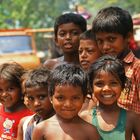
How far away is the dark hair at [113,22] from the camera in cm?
344

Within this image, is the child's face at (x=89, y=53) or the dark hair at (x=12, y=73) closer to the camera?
the child's face at (x=89, y=53)

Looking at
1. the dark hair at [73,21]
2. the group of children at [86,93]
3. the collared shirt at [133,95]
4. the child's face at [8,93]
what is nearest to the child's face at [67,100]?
the group of children at [86,93]

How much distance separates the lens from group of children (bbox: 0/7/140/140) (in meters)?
2.97

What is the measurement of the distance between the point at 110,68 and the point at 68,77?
1.08 feet

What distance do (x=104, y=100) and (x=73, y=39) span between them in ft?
3.62

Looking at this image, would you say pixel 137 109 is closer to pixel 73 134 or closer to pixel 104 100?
pixel 104 100

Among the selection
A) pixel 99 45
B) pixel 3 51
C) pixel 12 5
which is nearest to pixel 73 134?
pixel 99 45

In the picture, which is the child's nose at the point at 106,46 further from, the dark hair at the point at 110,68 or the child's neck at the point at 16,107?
the child's neck at the point at 16,107

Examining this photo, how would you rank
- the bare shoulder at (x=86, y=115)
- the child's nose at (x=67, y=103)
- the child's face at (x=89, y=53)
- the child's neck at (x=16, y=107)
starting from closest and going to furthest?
the child's nose at (x=67, y=103) < the bare shoulder at (x=86, y=115) < the child's face at (x=89, y=53) < the child's neck at (x=16, y=107)

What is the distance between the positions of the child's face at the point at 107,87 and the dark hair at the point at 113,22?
0.45 metres

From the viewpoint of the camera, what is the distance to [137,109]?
3334 mm

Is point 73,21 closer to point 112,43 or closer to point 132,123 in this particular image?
point 112,43

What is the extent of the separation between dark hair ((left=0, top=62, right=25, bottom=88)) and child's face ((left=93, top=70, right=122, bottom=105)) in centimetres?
95

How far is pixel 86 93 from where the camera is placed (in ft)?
10.0
